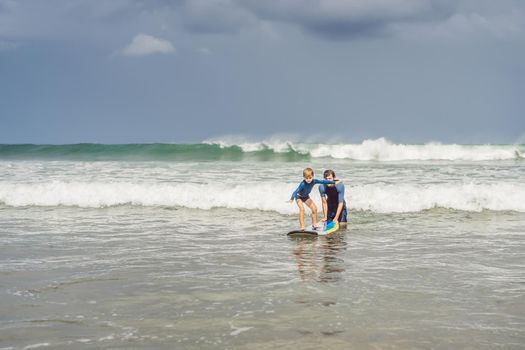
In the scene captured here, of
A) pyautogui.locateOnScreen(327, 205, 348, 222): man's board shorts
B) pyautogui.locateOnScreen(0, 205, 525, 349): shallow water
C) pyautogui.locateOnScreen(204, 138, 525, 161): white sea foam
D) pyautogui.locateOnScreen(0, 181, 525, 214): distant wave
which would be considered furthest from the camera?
pyautogui.locateOnScreen(204, 138, 525, 161): white sea foam

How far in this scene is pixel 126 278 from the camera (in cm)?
699

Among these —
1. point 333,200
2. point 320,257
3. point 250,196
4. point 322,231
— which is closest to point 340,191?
point 333,200

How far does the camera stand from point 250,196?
16.3 m

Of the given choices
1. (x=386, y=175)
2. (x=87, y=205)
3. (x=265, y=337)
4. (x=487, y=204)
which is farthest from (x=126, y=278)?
(x=386, y=175)

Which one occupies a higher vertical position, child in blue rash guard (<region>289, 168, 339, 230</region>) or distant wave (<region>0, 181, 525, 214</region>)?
child in blue rash guard (<region>289, 168, 339, 230</region>)

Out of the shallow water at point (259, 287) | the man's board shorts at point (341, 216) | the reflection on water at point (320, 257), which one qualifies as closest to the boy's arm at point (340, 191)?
the man's board shorts at point (341, 216)

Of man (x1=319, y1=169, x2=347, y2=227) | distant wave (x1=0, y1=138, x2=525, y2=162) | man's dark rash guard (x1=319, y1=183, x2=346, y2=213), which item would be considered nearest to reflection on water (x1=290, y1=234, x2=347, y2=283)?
man (x1=319, y1=169, x2=347, y2=227)

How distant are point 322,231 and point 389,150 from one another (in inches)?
1120

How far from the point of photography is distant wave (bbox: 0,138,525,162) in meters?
37.9

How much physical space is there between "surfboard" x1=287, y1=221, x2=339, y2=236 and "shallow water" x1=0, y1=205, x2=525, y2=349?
182 mm

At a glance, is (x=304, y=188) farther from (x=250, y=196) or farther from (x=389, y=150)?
(x=389, y=150)

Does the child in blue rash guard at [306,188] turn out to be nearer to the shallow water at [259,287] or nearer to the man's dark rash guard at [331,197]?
the man's dark rash guard at [331,197]

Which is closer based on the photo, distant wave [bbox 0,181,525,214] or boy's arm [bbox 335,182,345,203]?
boy's arm [bbox 335,182,345,203]

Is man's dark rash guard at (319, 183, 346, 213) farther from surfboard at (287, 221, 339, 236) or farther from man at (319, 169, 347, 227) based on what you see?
surfboard at (287, 221, 339, 236)
